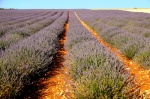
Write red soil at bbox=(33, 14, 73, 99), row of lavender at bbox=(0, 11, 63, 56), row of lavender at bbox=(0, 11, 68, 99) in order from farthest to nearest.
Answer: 1. row of lavender at bbox=(0, 11, 63, 56)
2. red soil at bbox=(33, 14, 73, 99)
3. row of lavender at bbox=(0, 11, 68, 99)

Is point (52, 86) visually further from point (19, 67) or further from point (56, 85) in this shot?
point (19, 67)

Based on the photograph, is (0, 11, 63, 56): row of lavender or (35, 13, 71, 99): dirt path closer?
(35, 13, 71, 99): dirt path

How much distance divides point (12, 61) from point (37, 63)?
580 mm

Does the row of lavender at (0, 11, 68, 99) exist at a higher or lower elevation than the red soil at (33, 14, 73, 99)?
higher

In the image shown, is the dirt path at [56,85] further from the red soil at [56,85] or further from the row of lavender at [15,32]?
the row of lavender at [15,32]

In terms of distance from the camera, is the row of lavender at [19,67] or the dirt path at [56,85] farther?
the dirt path at [56,85]

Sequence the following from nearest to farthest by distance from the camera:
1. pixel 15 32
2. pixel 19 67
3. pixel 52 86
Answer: pixel 19 67 < pixel 52 86 < pixel 15 32

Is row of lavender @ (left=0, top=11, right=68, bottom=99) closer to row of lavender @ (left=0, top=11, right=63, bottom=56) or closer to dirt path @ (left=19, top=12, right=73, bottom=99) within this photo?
dirt path @ (left=19, top=12, right=73, bottom=99)

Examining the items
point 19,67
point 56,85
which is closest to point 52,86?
point 56,85

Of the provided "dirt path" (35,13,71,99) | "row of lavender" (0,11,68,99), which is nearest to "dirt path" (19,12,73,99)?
"dirt path" (35,13,71,99)

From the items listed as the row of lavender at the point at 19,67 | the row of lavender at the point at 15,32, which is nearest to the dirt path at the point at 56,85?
the row of lavender at the point at 19,67

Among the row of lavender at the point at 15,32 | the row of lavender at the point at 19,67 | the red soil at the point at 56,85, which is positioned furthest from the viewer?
the row of lavender at the point at 15,32

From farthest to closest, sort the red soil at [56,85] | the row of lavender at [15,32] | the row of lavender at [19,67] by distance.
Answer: the row of lavender at [15,32]
the red soil at [56,85]
the row of lavender at [19,67]

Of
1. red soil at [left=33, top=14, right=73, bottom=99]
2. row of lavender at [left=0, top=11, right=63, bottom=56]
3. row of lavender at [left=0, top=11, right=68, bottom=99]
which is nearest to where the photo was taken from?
row of lavender at [left=0, top=11, right=68, bottom=99]
